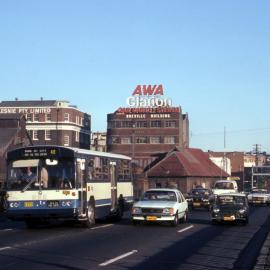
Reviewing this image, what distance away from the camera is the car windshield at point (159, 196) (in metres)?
28.1

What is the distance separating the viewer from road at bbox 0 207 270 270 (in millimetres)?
14242

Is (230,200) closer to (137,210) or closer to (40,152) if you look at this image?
(137,210)

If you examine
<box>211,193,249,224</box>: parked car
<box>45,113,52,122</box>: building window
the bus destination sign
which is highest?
<box>45,113,52,122</box>: building window

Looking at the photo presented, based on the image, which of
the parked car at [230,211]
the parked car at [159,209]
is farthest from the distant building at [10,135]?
the parked car at [159,209]

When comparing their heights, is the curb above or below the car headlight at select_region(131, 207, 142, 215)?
below

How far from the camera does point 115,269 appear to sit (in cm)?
1336

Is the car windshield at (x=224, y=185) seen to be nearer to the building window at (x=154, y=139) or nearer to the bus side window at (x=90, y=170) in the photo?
the bus side window at (x=90, y=170)

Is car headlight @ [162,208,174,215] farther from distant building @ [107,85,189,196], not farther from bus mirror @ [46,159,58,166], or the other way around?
distant building @ [107,85,189,196]

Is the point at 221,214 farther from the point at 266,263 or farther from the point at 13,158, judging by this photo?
the point at 266,263

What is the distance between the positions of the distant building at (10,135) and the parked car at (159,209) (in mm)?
46726

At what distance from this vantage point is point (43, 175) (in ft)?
77.7

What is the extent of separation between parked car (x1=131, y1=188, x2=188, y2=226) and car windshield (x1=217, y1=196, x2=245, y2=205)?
8.89 ft

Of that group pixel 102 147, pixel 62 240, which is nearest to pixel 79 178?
pixel 62 240

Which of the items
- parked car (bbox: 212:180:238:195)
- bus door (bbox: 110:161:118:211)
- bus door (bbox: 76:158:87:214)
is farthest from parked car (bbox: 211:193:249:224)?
parked car (bbox: 212:180:238:195)
